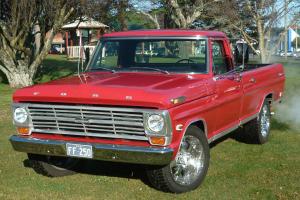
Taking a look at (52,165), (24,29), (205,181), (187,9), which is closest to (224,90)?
(205,181)

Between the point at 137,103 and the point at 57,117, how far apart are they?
1014mm

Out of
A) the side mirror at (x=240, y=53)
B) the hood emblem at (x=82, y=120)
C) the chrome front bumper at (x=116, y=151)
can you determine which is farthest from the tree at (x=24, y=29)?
the hood emblem at (x=82, y=120)

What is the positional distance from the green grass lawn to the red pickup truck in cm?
26

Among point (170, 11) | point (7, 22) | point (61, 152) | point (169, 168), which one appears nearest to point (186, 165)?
point (169, 168)

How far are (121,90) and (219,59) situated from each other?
2142mm

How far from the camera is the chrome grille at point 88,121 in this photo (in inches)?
212

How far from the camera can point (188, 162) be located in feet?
19.6

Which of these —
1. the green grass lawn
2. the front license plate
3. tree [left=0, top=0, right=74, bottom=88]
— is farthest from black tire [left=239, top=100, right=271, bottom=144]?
tree [left=0, top=0, right=74, bottom=88]

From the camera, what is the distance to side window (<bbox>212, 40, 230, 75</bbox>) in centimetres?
687

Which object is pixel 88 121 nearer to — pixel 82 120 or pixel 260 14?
pixel 82 120

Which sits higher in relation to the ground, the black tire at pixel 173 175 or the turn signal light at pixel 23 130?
the turn signal light at pixel 23 130

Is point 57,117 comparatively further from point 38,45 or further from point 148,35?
point 38,45

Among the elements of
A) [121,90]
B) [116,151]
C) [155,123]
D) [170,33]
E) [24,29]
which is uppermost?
[24,29]

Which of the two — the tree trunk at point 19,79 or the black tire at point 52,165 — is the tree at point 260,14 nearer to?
the tree trunk at point 19,79
